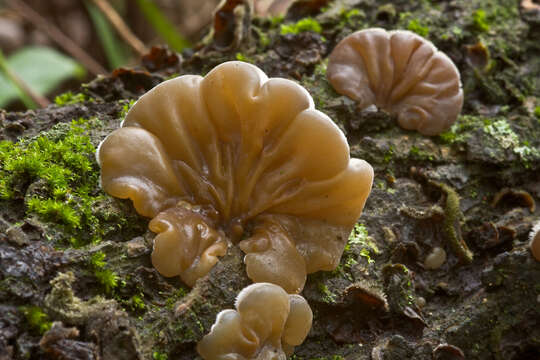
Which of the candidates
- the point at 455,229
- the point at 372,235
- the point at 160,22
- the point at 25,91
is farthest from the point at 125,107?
the point at 160,22

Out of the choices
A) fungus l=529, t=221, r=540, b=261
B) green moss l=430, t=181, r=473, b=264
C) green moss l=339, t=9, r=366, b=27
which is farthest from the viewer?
green moss l=339, t=9, r=366, b=27

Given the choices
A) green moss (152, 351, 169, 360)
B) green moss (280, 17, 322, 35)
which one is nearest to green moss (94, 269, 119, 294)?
green moss (152, 351, 169, 360)

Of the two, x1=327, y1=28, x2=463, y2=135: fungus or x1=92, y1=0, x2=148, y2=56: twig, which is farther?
x1=92, y1=0, x2=148, y2=56: twig

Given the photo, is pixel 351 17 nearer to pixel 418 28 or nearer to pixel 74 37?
pixel 418 28

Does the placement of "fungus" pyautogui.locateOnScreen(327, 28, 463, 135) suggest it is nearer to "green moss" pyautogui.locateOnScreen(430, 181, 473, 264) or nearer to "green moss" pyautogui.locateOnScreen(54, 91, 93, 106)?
"green moss" pyautogui.locateOnScreen(430, 181, 473, 264)

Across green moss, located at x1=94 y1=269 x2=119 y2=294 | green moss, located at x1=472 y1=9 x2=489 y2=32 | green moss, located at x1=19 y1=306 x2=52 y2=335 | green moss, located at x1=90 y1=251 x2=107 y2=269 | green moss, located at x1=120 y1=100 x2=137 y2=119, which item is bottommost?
green moss, located at x1=472 y1=9 x2=489 y2=32

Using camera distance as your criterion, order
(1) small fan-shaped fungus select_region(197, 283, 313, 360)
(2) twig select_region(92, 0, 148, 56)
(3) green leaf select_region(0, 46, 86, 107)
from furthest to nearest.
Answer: (2) twig select_region(92, 0, 148, 56), (3) green leaf select_region(0, 46, 86, 107), (1) small fan-shaped fungus select_region(197, 283, 313, 360)

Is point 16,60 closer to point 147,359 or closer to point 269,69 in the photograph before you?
point 269,69
